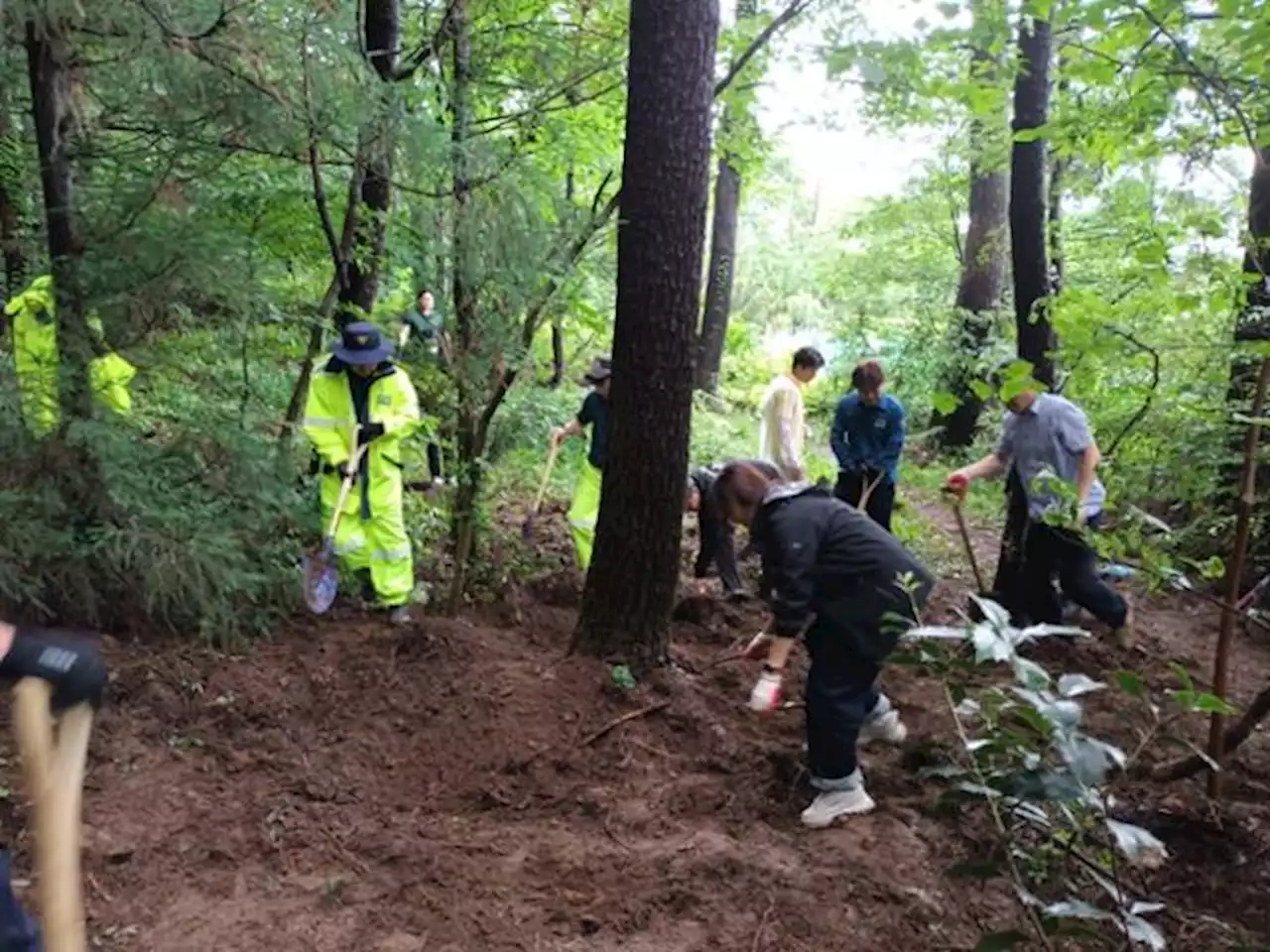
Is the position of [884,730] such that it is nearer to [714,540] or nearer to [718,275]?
[714,540]

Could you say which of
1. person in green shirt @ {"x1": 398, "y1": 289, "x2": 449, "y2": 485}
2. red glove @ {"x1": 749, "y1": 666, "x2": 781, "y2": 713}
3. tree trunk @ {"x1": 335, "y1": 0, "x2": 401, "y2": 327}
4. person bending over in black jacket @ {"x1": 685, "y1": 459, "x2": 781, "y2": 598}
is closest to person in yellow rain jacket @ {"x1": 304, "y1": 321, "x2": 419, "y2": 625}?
person in green shirt @ {"x1": 398, "y1": 289, "x2": 449, "y2": 485}

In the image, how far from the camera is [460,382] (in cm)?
610

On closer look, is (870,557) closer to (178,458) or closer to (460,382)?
(460,382)

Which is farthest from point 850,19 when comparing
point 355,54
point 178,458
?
point 178,458

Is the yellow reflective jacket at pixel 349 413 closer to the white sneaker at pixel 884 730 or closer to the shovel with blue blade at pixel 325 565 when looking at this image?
the shovel with blue blade at pixel 325 565

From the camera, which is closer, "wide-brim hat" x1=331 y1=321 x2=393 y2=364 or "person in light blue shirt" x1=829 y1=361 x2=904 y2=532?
"wide-brim hat" x1=331 y1=321 x2=393 y2=364

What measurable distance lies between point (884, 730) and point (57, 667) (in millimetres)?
3912

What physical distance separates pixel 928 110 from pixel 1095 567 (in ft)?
13.7

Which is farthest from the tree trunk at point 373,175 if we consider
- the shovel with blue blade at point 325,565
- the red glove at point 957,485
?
the red glove at point 957,485

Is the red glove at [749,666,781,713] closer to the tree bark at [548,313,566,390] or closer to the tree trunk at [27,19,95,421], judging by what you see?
the tree bark at [548,313,566,390]

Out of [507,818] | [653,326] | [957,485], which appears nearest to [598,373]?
[653,326]

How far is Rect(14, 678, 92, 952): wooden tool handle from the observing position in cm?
217

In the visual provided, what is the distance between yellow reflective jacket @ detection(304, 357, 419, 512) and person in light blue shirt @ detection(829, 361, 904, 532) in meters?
3.43

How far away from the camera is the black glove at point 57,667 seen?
7.10 feet
